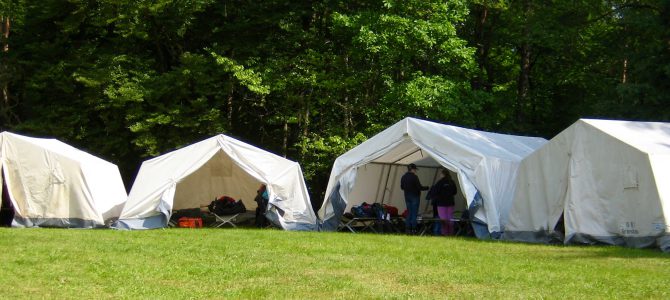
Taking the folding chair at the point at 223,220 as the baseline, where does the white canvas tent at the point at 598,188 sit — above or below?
above

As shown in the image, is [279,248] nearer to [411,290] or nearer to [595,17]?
[411,290]

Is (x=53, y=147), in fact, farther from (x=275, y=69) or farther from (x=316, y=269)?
(x=316, y=269)

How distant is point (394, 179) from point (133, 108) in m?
9.81

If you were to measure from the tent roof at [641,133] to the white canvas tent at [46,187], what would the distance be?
10639 millimetres

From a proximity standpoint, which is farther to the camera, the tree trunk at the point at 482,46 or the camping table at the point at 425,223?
the tree trunk at the point at 482,46

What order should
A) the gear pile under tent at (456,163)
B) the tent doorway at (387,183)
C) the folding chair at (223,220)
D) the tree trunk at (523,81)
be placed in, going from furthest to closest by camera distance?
the tree trunk at (523,81) → the tent doorway at (387,183) → the folding chair at (223,220) → the gear pile under tent at (456,163)

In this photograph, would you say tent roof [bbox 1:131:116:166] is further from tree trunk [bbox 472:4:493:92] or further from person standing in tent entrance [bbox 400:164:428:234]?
tree trunk [bbox 472:4:493:92]

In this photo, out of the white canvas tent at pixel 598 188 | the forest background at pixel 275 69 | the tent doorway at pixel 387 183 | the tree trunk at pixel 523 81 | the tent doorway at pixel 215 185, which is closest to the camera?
the white canvas tent at pixel 598 188

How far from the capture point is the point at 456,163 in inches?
642

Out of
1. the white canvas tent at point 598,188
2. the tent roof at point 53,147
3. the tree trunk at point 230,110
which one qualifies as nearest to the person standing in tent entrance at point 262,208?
the tent roof at point 53,147

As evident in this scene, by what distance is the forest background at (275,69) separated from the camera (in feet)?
83.6

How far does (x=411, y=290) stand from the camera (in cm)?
781

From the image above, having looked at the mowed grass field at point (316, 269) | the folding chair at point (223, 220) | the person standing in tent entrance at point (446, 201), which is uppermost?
the person standing in tent entrance at point (446, 201)

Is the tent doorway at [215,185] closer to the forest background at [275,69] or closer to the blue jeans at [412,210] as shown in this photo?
the forest background at [275,69]
